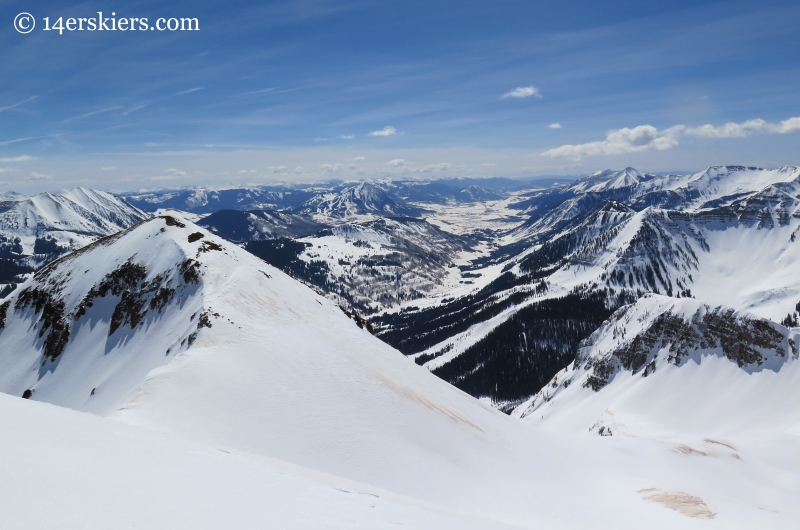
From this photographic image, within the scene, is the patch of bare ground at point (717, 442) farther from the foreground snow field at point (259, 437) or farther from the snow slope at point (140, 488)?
the snow slope at point (140, 488)

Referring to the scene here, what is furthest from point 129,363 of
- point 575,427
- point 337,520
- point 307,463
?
point 575,427

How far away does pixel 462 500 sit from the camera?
1302 inches

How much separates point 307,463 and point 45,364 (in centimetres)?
6285

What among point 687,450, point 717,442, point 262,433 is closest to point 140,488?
point 262,433

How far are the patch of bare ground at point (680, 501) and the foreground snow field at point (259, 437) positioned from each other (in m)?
0.50

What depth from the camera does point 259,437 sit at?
31.7 m

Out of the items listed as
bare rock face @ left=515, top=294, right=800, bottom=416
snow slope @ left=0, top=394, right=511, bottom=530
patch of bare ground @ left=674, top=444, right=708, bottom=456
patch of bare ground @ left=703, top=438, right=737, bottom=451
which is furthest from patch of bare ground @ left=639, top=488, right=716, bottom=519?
bare rock face @ left=515, top=294, right=800, bottom=416

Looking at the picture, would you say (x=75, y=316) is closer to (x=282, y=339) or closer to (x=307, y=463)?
(x=282, y=339)

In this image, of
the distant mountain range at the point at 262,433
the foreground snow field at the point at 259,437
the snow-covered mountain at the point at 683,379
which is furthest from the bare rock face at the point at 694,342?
the foreground snow field at the point at 259,437

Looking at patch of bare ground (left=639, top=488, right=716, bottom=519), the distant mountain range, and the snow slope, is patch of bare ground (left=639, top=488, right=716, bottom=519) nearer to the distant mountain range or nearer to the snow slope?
the distant mountain range

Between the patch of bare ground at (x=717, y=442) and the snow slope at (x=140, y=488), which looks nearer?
the snow slope at (x=140, y=488)

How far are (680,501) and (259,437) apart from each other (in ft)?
167

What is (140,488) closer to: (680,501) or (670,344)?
(680,501)

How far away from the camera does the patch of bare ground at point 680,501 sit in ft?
145
